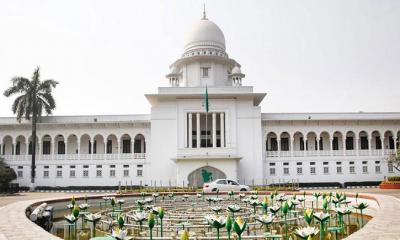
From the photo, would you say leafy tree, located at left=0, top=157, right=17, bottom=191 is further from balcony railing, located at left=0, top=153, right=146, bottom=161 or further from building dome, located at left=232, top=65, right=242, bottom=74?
building dome, located at left=232, top=65, right=242, bottom=74

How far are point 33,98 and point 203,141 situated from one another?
656 inches

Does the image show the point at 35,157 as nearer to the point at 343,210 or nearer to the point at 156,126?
the point at 156,126

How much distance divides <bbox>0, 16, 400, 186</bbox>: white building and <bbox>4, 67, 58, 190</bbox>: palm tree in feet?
7.89

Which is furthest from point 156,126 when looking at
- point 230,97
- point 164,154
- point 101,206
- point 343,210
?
point 343,210

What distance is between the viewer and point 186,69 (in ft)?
142

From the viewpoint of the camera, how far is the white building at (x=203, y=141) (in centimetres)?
3788

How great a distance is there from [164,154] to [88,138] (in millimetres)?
9323

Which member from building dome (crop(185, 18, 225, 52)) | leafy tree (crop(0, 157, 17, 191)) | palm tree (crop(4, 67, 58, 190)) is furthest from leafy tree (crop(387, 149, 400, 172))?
leafy tree (crop(0, 157, 17, 191))

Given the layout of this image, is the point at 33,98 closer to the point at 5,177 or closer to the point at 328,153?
the point at 5,177

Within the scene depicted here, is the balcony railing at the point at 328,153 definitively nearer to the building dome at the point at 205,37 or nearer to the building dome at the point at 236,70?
the building dome at the point at 236,70

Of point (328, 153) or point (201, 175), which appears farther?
point (328, 153)

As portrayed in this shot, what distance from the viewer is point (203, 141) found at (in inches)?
1590

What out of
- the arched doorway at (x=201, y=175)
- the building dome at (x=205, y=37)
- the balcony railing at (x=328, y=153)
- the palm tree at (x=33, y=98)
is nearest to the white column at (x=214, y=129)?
the arched doorway at (x=201, y=175)

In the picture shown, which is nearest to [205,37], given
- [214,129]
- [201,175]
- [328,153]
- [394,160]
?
[214,129]
